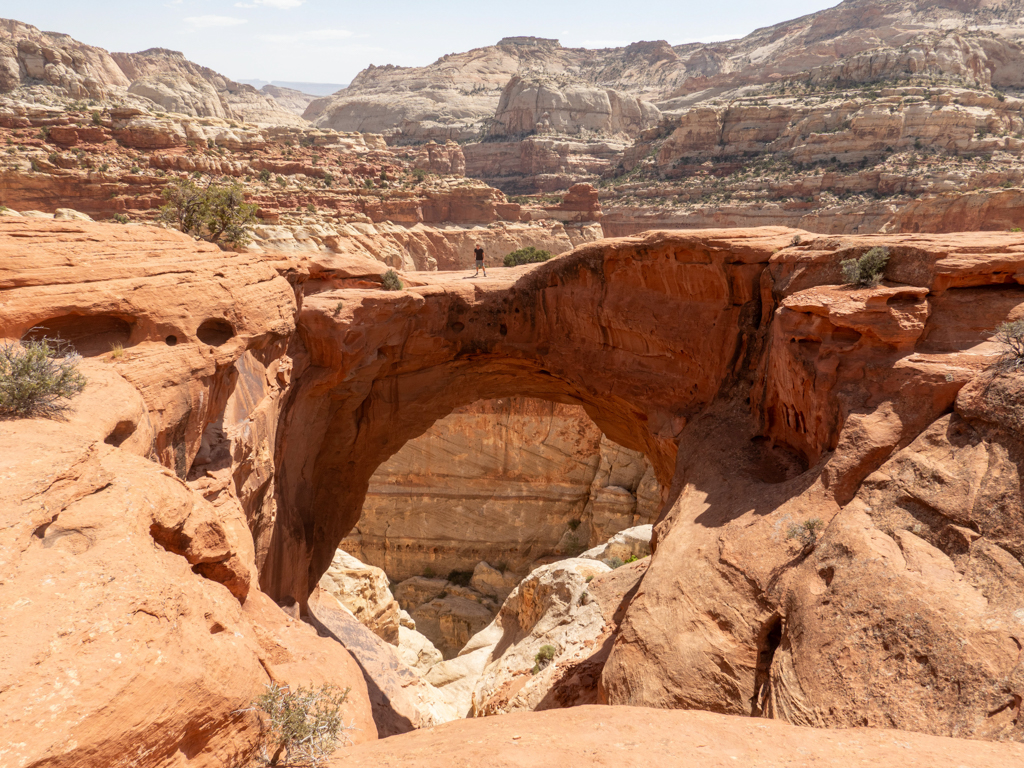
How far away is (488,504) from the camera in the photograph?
31469 millimetres

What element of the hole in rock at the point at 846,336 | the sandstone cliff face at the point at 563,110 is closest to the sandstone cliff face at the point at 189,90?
the sandstone cliff face at the point at 563,110

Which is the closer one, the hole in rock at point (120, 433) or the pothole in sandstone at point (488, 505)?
the hole in rock at point (120, 433)

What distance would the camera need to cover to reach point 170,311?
970 cm

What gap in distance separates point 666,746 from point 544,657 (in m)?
9.04

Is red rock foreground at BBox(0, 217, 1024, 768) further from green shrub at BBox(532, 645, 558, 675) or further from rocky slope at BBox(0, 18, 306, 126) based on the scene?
rocky slope at BBox(0, 18, 306, 126)

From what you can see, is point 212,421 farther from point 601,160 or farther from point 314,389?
point 601,160

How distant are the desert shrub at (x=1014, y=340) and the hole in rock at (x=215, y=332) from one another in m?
12.0

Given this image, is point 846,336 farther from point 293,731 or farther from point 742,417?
point 293,731

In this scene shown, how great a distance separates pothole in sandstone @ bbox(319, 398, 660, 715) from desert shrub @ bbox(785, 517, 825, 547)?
19982 mm

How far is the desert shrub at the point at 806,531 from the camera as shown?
925 cm

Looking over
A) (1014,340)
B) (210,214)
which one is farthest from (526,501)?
(1014,340)

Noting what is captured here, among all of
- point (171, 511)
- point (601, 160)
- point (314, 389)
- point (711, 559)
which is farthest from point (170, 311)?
point (601, 160)

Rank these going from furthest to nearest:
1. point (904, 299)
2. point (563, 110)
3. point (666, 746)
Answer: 1. point (563, 110)
2. point (904, 299)
3. point (666, 746)

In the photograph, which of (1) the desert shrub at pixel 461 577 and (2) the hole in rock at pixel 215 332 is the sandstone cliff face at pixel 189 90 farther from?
(2) the hole in rock at pixel 215 332
